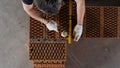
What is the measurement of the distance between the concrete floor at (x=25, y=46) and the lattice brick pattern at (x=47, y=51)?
356mm

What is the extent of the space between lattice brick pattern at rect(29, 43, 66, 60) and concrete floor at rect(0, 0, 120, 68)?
356mm

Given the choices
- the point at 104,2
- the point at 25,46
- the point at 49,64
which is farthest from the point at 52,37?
the point at 104,2

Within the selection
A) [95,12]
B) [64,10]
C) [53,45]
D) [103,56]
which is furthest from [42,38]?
[103,56]

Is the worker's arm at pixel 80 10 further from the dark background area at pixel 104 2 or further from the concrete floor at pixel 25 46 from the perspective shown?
the concrete floor at pixel 25 46

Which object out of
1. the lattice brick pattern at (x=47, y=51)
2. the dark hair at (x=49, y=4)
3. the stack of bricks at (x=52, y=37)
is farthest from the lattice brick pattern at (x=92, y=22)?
the dark hair at (x=49, y=4)

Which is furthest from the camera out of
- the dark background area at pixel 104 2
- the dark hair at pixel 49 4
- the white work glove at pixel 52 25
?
the dark background area at pixel 104 2

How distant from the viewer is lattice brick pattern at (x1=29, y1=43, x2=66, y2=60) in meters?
1.98

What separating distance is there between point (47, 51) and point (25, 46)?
41cm

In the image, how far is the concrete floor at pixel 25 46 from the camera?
92.0 inches

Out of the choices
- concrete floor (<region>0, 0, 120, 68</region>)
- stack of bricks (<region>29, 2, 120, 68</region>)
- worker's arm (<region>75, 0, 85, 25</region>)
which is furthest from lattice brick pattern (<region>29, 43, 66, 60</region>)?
concrete floor (<region>0, 0, 120, 68</region>)

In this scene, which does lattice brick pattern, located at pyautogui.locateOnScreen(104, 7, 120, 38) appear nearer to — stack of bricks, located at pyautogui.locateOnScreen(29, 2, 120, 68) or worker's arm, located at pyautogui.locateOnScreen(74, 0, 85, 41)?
stack of bricks, located at pyautogui.locateOnScreen(29, 2, 120, 68)

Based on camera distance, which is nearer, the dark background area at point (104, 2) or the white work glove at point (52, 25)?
the white work glove at point (52, 25)

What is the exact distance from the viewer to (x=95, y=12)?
6.72 ft

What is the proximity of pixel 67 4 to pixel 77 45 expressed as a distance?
1.64 feet
